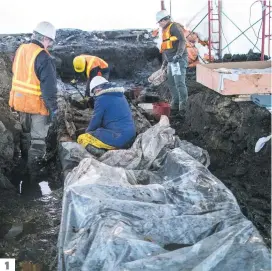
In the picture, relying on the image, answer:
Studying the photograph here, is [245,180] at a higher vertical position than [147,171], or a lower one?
lower

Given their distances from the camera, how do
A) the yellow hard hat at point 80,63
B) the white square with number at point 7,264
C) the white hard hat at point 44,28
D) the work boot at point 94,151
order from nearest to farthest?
the white square with number at point 7,264 < the work boot at point 94,151 < the white hard hat at point 44,28 < the yellow hard hat at point 80,63

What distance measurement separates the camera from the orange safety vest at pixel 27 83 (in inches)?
217

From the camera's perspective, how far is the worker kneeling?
16.8ft

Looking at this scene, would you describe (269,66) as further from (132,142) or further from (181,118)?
(181,118)

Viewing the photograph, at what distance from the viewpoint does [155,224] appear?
121 inches

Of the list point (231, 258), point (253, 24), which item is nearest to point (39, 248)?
point (231, 258)

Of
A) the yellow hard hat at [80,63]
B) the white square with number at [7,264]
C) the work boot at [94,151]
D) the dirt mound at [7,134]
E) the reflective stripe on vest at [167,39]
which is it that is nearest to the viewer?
the white square with number at [7,264]

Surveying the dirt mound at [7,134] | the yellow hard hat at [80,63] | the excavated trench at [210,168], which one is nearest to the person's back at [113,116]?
the excavated trench at [210,168]

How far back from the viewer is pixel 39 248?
3992mm

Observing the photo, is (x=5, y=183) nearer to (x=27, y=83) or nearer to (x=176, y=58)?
(x=27, y=83)

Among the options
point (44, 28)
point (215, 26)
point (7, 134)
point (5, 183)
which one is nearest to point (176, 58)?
point (44, 28)

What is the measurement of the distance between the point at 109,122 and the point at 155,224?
7.68 feet

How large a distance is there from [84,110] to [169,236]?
5117 millimetres

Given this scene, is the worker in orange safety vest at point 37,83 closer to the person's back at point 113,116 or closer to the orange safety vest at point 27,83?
the orange safety vest at point 27,83
